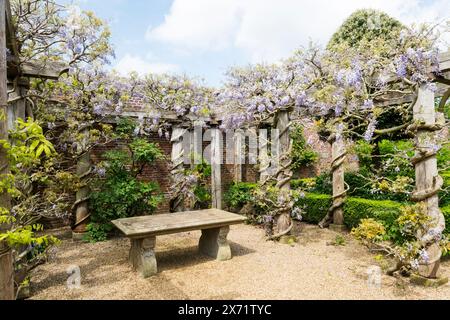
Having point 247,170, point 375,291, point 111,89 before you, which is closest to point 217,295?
point 375,291

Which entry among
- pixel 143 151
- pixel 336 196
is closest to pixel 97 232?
pixel 143 151

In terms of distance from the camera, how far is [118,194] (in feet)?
18.1

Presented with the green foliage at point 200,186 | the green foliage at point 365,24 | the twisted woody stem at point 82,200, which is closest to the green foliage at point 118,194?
the twisted woody stem at point 82,200

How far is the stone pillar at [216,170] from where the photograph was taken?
→ 7.80 metres

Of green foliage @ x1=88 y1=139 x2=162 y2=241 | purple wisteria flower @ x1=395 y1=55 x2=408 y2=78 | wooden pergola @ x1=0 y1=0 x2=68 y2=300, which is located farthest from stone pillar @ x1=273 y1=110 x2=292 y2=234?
wooden pergola @ x1=0 y1=0 x2=68 y2=300

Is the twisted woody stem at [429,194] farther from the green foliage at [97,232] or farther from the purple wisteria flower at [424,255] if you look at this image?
the green foliage at [97,232]

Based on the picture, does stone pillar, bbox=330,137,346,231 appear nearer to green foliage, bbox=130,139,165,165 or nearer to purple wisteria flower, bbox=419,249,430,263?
purple wisteria flower, bbox=419,249,430,263

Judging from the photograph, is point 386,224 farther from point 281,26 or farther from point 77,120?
point 77,120

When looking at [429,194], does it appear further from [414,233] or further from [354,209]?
[354,209]

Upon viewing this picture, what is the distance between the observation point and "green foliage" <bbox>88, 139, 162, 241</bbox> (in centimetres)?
557

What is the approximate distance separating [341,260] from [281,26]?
4.43 m

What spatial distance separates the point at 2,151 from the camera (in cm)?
221

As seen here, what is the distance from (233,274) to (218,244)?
2.08 ft

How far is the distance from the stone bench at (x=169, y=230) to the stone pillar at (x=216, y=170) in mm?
2962
